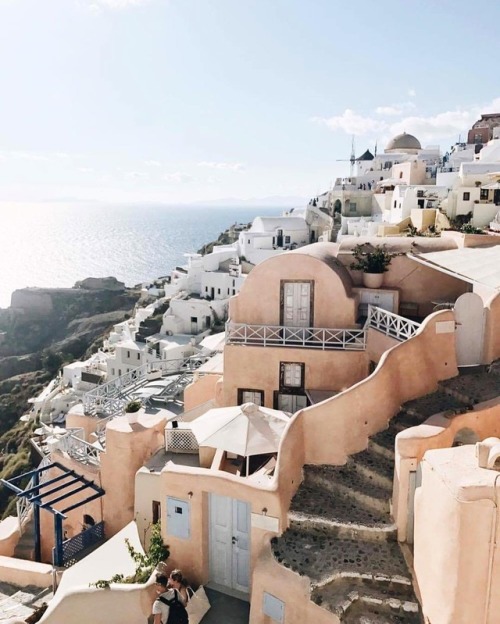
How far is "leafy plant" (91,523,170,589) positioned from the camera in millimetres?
10964

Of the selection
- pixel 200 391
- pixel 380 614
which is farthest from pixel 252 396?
pixel 380 614

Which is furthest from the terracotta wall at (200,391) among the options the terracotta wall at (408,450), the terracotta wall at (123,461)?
the terracotta wall at (408,450)

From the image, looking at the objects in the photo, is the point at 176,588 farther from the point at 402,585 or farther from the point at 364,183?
the point at 364,183

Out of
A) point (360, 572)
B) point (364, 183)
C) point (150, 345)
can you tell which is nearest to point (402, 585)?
point (360, 572)

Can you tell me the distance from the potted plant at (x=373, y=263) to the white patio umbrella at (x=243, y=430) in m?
6.42

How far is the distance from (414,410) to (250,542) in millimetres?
5049

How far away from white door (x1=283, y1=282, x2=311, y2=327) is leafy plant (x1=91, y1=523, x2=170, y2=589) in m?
8.08

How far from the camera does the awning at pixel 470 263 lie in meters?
14.2

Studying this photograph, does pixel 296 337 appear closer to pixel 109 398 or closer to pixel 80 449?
pixel 109 398

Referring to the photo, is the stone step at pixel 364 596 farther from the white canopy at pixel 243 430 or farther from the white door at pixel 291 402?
Answer: the white door at pixel 291 402

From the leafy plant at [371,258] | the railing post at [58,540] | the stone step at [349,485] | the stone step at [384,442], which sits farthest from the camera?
the leafy plant at [371,258]

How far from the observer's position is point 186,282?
64.2 meters

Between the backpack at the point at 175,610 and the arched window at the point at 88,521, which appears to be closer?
the backpack at the point at 175,610

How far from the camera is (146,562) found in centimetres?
1139
